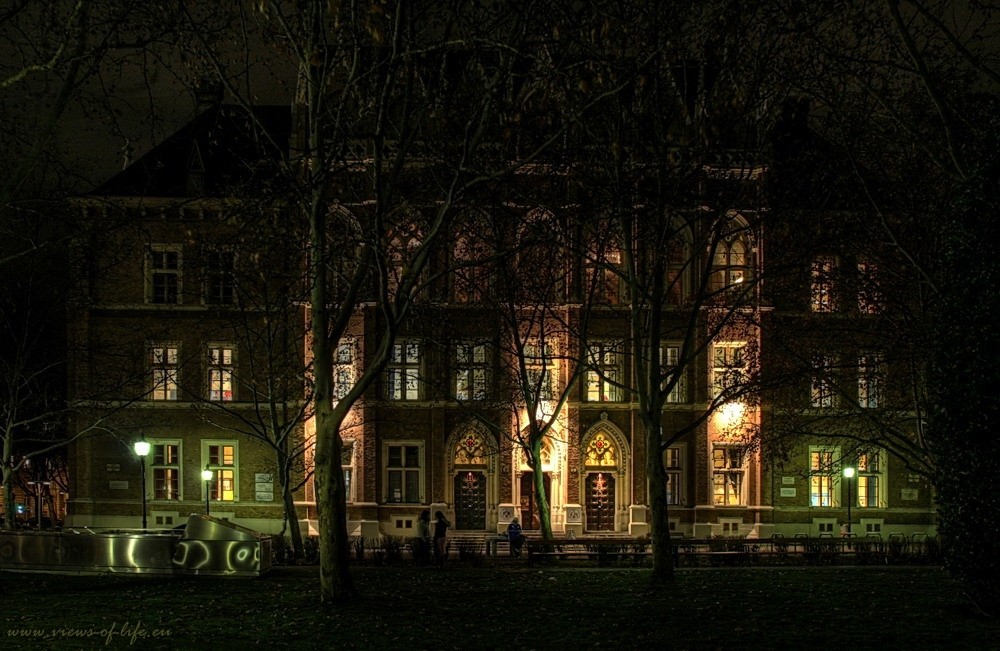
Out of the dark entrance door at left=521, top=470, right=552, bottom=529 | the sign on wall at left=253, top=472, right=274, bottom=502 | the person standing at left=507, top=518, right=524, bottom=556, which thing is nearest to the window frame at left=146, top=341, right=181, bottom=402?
the sign on wall at left=253, top=472, right=274, bottom=502

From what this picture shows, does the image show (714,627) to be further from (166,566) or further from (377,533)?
(377,533)

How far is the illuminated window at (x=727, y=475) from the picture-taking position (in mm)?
42062

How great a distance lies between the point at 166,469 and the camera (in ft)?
143

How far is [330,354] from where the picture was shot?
1791 cm

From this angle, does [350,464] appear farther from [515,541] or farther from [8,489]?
[8,489]

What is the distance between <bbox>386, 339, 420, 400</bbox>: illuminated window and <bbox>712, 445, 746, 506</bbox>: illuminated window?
1232 centimetres

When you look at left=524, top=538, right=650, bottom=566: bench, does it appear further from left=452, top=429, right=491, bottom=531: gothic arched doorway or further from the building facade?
left=452, top=429, right=491, bottom=531: gothic arched doorway

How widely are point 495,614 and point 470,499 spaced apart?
27291 millimetres

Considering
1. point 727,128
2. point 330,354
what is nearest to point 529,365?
point 727,128

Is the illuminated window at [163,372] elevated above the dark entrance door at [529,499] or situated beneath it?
elevated above

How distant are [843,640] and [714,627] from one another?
5.83ft

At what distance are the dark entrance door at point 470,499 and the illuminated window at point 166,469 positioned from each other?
38.0 ft

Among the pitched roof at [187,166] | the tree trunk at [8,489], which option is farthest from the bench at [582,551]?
the pitched roof at [187,166]

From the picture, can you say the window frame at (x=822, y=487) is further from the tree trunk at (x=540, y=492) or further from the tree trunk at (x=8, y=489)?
the tree trunk at (x=8, y=489)
